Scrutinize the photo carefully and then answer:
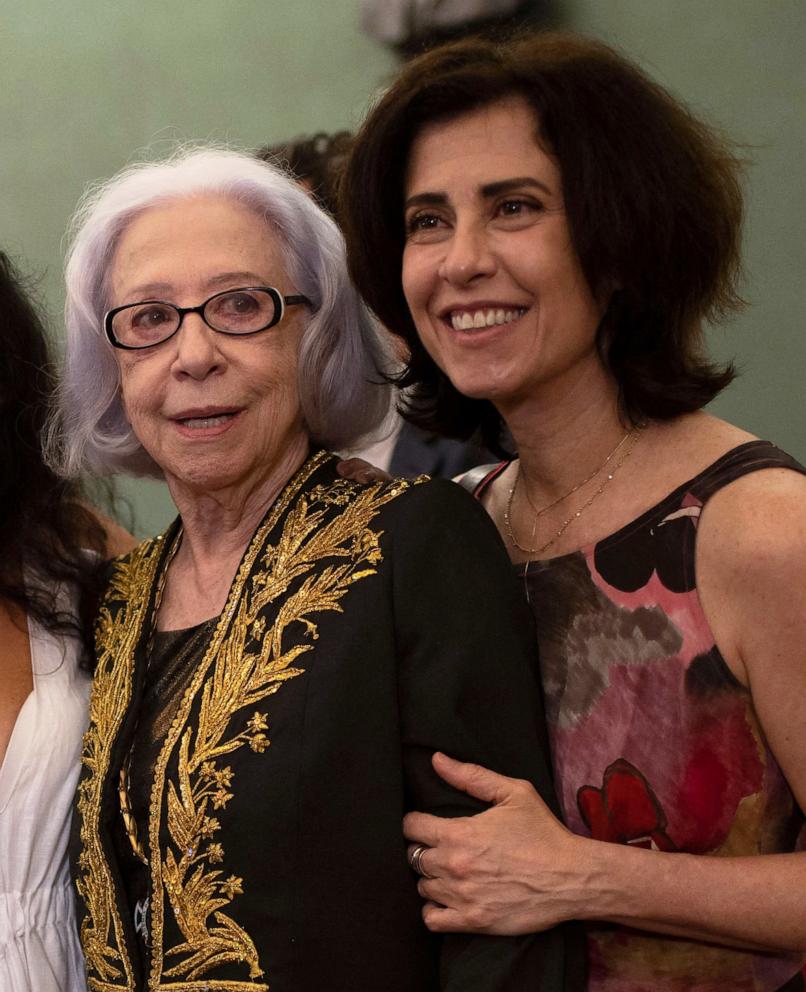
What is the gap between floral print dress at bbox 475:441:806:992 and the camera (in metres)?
1.78

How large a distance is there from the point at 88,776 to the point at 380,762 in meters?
0.49

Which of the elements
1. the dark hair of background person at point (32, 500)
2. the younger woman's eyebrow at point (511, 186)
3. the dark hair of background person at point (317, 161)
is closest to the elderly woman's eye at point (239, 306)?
the younger woman's eyebrow at point (511, 186)

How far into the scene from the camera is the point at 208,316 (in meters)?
1.92

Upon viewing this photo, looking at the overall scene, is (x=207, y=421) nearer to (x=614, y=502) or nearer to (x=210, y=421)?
(x=210, y=421)

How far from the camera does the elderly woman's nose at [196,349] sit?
1.89 m

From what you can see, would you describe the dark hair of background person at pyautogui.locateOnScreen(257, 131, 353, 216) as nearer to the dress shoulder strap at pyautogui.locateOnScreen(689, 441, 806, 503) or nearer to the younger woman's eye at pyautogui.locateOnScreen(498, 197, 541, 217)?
the younger woman's eye at pyautogui.locateOnScreen(498, 197, 541, 217)

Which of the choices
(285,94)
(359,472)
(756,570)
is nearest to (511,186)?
(359,472)

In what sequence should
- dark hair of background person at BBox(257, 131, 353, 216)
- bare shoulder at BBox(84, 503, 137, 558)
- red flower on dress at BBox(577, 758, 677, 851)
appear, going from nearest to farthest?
red flower on dress at BBox(577, 758, 677, 851)
bare shoulder at BBox(84, 503, 137, 558)
dark hair of background person at BBox(257, 131, 353, 216)

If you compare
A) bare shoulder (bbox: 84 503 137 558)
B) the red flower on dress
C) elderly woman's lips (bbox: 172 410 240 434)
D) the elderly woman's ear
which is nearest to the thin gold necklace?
the elderly woman's ear

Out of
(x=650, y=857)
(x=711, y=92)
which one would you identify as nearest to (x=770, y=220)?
(x=711, y=92)

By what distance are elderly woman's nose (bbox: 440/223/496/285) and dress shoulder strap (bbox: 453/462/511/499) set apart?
51 cm

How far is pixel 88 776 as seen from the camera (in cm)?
199

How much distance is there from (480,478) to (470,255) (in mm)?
590

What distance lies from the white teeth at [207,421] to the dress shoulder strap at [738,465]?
0.63m
